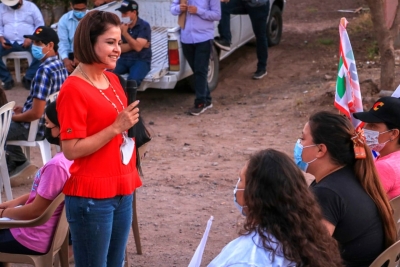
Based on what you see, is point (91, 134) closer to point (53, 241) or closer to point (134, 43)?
point (53, 241)

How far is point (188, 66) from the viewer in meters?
9.36

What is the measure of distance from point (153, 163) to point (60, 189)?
3.58 metres

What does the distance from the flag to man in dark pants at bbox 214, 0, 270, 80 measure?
5.27 meters

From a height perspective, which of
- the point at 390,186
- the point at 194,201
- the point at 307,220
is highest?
the point at 307,220

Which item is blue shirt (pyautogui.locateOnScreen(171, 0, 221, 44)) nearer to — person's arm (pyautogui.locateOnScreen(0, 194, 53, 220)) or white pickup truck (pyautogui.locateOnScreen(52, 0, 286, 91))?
white pickup truck (pyautogui.locateOnScreen(52, 0, 286, 91))

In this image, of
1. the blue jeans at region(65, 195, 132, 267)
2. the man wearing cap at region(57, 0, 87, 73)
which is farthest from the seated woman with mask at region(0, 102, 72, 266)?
the man wearing cap at region(57, 0, 87, 73)

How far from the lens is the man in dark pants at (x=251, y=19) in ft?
32.8


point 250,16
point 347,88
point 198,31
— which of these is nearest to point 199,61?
point 198,31

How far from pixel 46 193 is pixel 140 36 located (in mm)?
5173

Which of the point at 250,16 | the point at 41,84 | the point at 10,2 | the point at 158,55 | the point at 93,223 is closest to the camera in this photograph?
the point at 93,223

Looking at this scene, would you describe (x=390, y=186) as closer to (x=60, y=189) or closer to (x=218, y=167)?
(x=60, y=189)

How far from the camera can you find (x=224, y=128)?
853 cm

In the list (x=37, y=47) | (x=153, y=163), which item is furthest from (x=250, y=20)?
(x=37, y=47)

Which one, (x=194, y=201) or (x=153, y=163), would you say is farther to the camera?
(x=153, y=163)
